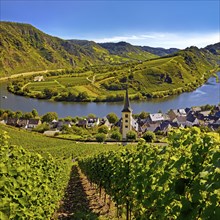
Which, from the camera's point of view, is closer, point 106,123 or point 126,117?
point 126,117

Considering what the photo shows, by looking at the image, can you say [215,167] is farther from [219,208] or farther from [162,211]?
[162,211]

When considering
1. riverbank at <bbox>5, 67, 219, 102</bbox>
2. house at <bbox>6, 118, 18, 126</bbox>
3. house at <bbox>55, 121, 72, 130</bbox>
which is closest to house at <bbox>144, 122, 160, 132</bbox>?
house at <bbox>55, 121, 72, 130</bbox>

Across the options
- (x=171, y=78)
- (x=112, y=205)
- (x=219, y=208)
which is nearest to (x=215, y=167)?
(x=219, y=208)

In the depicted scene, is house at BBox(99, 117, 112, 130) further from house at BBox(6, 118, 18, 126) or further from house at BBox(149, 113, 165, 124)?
house at BBox(6, 118, 18, 126)

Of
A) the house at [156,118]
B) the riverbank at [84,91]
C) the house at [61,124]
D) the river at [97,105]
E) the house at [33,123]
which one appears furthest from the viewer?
the riverbank at [84,91]

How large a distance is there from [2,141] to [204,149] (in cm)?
427

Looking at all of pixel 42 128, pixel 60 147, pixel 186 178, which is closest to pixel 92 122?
pixel 42 128

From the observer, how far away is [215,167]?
2.90 meters

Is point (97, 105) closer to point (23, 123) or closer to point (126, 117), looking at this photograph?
point (23, 123)

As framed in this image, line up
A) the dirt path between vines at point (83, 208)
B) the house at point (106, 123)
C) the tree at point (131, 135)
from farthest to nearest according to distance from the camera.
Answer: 1. the house at point (106, 123)
2. the tree at point (131, 135)
3. the dirt path between vines at point (83, 208)

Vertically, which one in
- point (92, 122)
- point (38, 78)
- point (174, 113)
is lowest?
point (92, 122)

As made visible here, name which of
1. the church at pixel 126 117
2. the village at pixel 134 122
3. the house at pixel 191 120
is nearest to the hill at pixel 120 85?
the village at pixel 134 122

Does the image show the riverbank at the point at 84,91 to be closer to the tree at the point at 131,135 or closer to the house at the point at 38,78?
the house at the point at 38,78

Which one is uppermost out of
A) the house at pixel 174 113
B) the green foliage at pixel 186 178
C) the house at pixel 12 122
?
the green foliage at pixel 186 178
